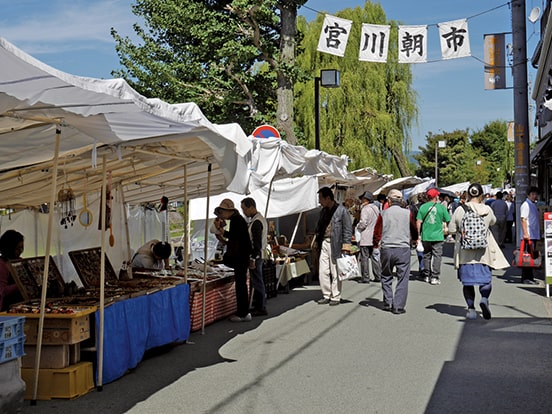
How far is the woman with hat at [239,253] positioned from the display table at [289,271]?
2.90 metres

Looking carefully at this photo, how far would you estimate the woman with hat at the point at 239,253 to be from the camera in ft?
34.0

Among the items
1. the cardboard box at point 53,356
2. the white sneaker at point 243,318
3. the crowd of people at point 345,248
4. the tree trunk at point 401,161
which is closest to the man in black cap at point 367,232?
the crowd of people at point 345,248

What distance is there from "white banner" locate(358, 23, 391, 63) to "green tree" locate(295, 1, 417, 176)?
1289 centimetres

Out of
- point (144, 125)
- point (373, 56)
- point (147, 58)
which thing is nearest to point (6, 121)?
point (144, 125)

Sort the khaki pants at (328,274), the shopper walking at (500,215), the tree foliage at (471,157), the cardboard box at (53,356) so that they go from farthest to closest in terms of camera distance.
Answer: the tree foliage at (471,157) → the shopper walking at (500,215) → the khaki pants at (328,274) → the cardboard box at (53,356)

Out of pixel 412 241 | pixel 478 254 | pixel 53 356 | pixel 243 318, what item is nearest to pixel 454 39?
pixel 412 241

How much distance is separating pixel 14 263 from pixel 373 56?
38.9ft

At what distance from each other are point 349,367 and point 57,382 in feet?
9.77

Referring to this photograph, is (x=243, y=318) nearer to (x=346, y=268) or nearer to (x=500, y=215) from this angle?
(x=346, y=268)

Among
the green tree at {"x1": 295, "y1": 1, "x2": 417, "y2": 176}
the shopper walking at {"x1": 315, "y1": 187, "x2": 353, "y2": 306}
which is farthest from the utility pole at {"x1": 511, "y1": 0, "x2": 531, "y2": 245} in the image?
the green tree at {"x1": 295, "y1": 1, "x2": 417, "y2": 176}

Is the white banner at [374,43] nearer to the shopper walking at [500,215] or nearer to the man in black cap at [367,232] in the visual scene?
the man in black cap at [367,232]

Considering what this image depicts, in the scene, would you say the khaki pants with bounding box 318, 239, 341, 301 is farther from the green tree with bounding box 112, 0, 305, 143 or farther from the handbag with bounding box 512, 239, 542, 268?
the green tree with bounding box 112, 0, 305, 143

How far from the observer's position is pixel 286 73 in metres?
20.1

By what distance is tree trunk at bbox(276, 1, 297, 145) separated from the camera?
66.1 ft
